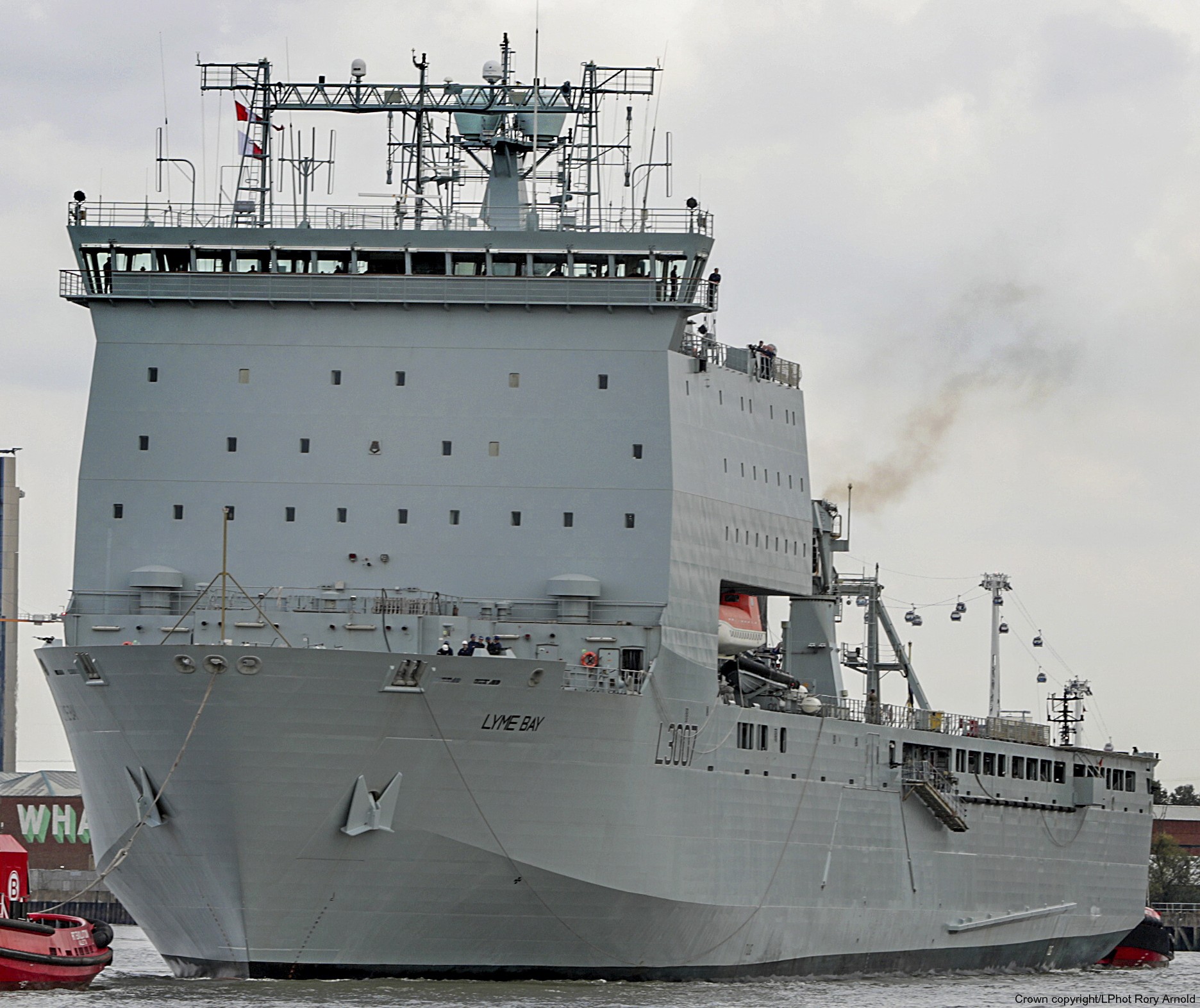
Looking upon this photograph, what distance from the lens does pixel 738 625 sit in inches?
1547

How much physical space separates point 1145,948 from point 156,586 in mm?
34105

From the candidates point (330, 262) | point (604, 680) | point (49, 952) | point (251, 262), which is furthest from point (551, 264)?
point (49, 952)

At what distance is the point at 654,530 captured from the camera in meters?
35.8

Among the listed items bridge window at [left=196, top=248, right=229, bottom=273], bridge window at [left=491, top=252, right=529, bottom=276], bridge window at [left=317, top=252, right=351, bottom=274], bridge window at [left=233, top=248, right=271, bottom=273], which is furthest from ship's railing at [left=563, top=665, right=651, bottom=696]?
bridge window at [left=196, top=248, right=229, bottom=273]

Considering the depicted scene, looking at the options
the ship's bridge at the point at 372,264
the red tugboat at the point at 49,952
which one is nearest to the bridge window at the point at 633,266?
the ship's bridge at the point at 372,264

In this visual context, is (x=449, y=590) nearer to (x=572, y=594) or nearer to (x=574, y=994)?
(x=572, y=594)

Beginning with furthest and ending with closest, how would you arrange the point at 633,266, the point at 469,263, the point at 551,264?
the point at 633,266, the point at 551,264, the point at 469,263

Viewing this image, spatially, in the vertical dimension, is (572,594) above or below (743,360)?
below

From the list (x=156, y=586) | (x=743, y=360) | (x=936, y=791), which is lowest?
(x=936, y=791)

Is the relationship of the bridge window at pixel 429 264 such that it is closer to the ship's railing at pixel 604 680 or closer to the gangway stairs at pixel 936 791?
the ship's railing at pixel 604 680

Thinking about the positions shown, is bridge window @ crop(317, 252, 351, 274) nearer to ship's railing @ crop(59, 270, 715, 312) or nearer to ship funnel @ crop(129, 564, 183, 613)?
ship's railing @ crop(59, 270, 715, 312)

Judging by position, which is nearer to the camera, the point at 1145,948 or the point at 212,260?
the point at 212,260

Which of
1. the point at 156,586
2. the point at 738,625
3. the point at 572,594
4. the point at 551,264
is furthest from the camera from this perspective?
the point at 738,625

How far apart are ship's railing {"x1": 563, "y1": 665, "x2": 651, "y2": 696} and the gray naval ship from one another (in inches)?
3.6
